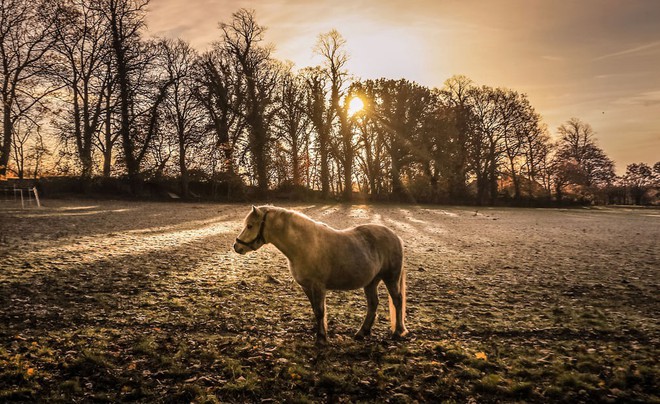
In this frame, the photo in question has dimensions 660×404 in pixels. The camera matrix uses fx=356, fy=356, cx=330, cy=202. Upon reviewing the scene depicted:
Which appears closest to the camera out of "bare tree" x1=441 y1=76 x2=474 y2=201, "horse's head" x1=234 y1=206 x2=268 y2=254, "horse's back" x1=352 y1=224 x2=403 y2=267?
"horse's head" x1=234 y1=206 x2=268 y2=254

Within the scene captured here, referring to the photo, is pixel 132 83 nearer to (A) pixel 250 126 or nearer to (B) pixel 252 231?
(A) pixel 250 126

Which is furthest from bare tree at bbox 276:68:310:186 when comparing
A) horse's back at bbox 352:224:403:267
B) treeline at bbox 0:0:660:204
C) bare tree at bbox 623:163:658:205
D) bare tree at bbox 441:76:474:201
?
bare tree at bbox 623:163:658:205

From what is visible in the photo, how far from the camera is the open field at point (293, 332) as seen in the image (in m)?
3.91

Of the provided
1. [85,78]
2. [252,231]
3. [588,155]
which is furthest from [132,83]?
[588,155]

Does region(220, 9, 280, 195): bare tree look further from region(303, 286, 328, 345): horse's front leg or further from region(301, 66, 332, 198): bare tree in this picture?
region(303, 286, 328, 345): horse's front leg

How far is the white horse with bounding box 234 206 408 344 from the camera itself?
15.8 feet

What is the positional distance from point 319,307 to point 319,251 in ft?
2.62

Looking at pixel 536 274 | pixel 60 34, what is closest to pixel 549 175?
pixel 536 274

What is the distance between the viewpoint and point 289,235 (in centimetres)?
483

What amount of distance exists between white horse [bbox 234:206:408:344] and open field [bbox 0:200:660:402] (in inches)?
32.9

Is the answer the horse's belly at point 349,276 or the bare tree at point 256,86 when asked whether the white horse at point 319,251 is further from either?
the bare tree at point 256,86

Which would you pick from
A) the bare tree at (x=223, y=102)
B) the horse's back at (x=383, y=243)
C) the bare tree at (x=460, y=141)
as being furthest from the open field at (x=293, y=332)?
the bare tree at (x=460, y=141)

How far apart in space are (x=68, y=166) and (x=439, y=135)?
3592 cm

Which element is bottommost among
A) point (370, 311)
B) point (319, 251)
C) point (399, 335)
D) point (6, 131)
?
point (399, 335)
